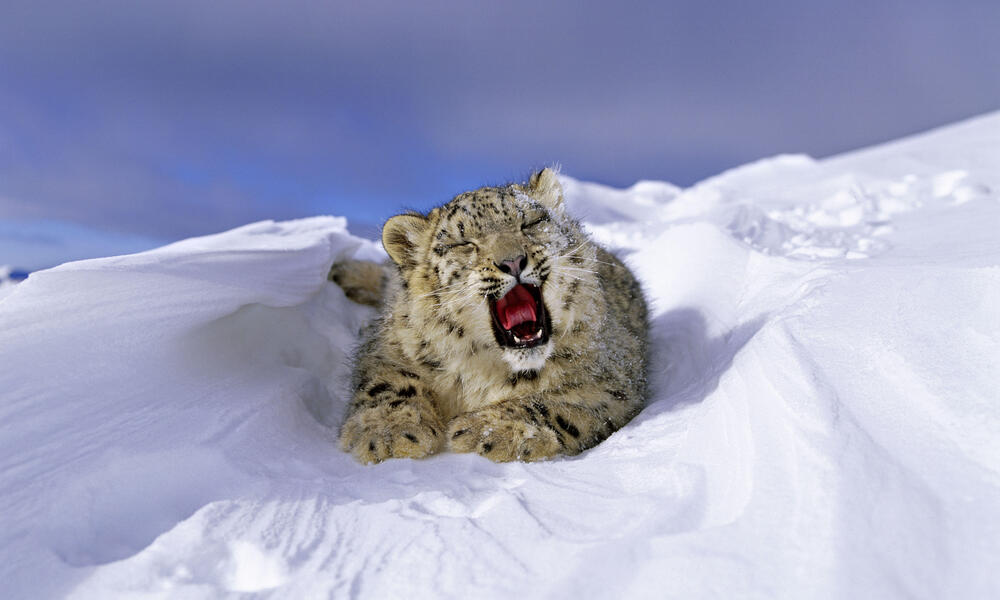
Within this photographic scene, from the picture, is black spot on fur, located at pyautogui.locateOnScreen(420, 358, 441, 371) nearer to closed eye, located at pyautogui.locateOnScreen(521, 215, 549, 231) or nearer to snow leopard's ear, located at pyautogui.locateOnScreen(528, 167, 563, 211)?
closed eye, located at pyautogui.locateOnScreen(521, 215, 549, 231)

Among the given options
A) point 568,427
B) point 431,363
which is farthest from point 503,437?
point 431,363

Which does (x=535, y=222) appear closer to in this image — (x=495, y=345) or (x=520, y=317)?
(x=520, y=317)

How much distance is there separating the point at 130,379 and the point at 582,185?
14622 mm

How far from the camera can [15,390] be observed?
2916 millimetres

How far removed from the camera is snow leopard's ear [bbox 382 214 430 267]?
3.90 metres

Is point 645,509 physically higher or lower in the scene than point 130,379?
lower

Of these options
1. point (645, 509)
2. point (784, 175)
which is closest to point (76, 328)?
point (645, 509)

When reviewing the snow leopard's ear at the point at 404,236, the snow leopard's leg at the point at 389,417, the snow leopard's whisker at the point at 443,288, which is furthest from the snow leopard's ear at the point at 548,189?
the snow leopard's leg at the point at 389,417

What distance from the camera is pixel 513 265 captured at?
331cm

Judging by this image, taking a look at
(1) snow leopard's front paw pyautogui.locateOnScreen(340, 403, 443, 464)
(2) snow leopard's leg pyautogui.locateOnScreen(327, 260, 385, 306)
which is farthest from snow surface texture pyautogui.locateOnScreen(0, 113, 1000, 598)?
(2) snow leopard's leg pyautogui.locateOnScreen(327, 260, 385, 306)

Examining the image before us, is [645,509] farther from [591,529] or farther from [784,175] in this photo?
[784,175]

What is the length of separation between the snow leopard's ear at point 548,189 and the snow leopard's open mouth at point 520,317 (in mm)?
775

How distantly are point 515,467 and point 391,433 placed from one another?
2.51 ft

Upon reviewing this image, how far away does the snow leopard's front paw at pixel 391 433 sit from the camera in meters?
3.21
